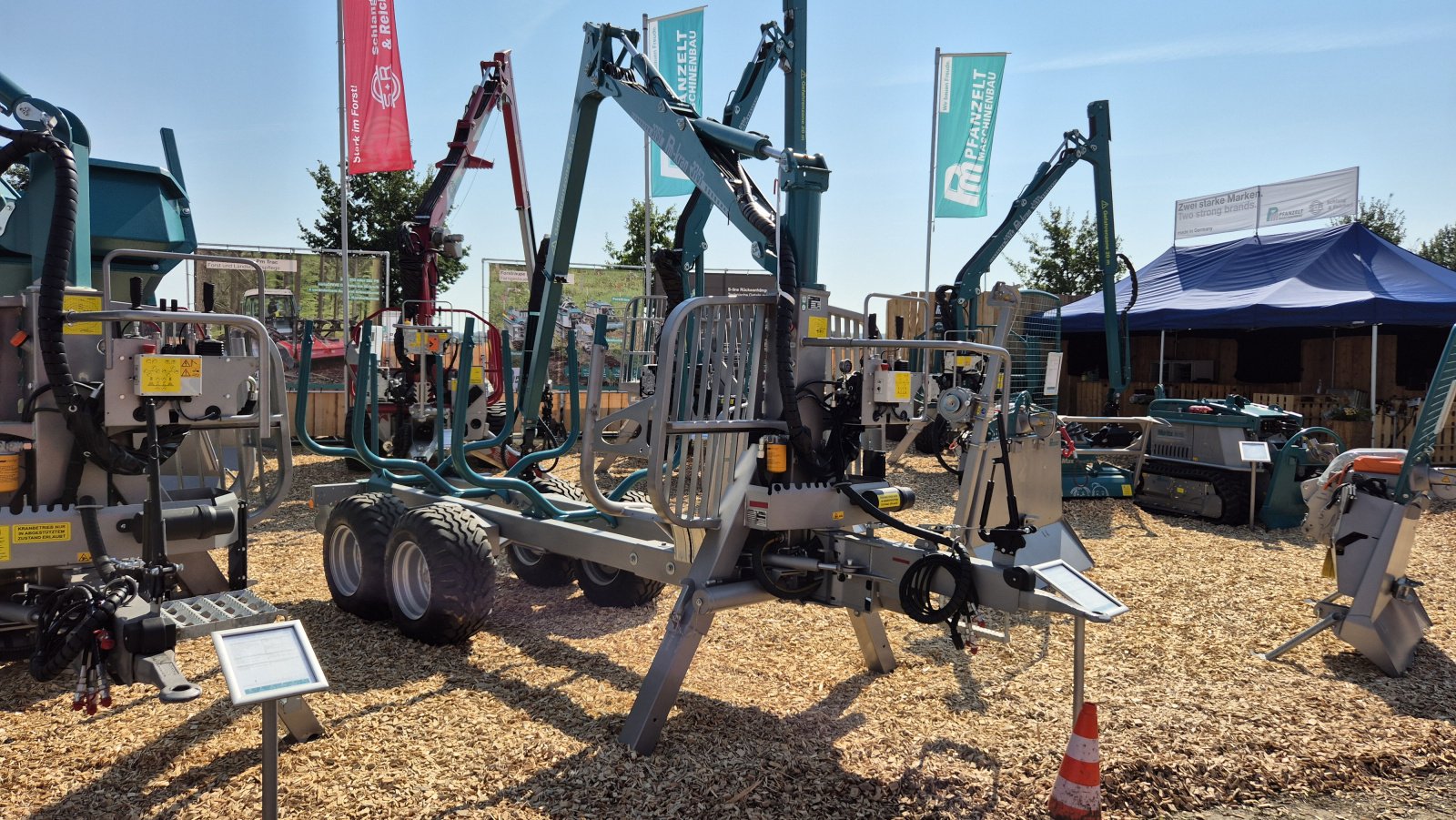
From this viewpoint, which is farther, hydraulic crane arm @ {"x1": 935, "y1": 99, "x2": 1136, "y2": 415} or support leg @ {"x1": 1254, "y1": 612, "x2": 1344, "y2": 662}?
hydraulic crane arm @ {"x1": 935, "y1": 99, "x2": 1136, "y2": 415}

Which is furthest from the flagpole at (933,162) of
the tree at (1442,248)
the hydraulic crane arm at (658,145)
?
the tree at (1442,248)

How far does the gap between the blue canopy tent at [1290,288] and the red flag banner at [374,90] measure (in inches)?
429

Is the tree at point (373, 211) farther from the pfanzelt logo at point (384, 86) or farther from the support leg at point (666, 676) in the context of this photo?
the support leg at point (666, 676)

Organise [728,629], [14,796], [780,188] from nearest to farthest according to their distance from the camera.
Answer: [14,796] → [780,188] → [728,629]

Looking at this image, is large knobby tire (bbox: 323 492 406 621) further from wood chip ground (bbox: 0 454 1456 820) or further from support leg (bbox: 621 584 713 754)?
support leg (bbox: 621 584 713 754)

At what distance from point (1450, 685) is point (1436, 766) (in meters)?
1.10

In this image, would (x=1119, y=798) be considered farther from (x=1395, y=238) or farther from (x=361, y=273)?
(x=1395, y=238)

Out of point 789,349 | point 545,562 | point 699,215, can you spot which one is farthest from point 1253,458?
point 789,349

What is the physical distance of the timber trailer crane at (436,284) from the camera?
35.2ft

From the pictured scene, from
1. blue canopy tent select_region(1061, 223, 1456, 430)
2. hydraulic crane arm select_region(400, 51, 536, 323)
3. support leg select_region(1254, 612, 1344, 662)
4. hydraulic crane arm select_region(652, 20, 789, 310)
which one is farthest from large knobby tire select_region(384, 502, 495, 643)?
blue canopy tent select_region(1061, 223, 1456, 430)

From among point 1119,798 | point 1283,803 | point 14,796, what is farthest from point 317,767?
point 1283,803

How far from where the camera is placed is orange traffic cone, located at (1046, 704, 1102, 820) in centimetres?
356

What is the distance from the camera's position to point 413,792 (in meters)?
3.62

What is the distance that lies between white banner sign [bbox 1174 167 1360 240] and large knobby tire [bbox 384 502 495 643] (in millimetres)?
24680
